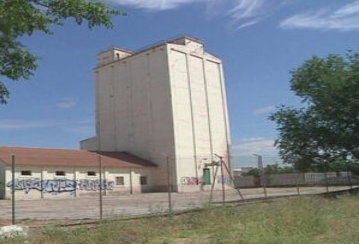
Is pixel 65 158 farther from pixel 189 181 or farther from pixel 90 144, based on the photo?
pixel 90 144

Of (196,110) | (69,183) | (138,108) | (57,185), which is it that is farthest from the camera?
(196,110)

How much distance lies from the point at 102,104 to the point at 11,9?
60468 mm

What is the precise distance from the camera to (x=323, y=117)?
30.5 meters

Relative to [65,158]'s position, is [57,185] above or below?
below

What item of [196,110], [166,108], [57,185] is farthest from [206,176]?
[57,185]

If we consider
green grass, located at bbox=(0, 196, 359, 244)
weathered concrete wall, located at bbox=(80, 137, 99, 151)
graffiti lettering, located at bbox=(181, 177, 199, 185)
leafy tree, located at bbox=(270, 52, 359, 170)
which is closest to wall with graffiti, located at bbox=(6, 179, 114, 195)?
graffiti lettering, located at bbox=(181, 177, 199, 185)

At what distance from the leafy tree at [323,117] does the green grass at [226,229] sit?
44.3 ft

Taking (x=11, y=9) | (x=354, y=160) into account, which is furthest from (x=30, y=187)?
(x=11, y=9)

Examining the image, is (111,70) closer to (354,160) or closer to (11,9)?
(354,160)

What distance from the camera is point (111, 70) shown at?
7131cm

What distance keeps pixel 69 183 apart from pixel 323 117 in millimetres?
30148

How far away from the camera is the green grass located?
466 inches

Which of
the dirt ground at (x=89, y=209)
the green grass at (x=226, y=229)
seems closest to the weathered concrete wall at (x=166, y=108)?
the dirt ground at (x=89, y=209)

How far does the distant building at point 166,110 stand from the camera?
64000 millimetres
